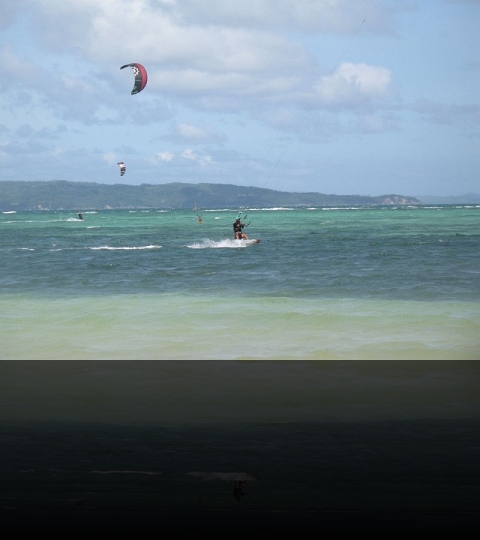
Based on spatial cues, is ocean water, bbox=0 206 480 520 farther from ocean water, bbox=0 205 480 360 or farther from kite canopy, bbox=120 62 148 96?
kite canopy, bbox=120 62 148 96

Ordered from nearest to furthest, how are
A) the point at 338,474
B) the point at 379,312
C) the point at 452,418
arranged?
the point at 338,474, the point at 452,418, the point at 379,312

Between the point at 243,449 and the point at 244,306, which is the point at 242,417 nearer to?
the point at 243,449

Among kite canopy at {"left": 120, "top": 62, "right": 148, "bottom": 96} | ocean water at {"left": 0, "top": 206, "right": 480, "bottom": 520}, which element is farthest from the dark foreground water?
kite canopy at {"left": 120, "top": 62, "right": 148, "bottom": 96}

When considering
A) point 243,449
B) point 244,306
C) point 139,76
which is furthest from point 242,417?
point 139,76

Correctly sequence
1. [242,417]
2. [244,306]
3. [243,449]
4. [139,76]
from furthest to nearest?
[139,76] → [244,306] → [242,417] → [243,449]

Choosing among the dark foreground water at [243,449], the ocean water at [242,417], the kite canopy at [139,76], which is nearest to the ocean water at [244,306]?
the ocean water at [242,417]

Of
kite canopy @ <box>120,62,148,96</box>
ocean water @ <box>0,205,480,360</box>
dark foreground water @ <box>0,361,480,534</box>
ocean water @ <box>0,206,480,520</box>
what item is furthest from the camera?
kite canopy @ <box>120,62,148,96</box>

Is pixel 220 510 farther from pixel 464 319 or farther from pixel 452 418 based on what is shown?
pixel 464 319

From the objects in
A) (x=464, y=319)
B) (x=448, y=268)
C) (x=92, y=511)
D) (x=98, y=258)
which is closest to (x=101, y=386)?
(x=92, y=511)

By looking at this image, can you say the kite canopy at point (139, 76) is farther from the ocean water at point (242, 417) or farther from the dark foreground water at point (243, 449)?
the dark foreground water at point (243, 449)

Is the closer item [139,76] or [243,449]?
[243,449]

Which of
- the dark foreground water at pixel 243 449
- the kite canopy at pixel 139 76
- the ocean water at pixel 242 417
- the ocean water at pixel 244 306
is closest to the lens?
the dark foreground water at pixel 243 449

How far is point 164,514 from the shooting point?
401 cm

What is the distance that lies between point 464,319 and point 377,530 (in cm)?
1103
